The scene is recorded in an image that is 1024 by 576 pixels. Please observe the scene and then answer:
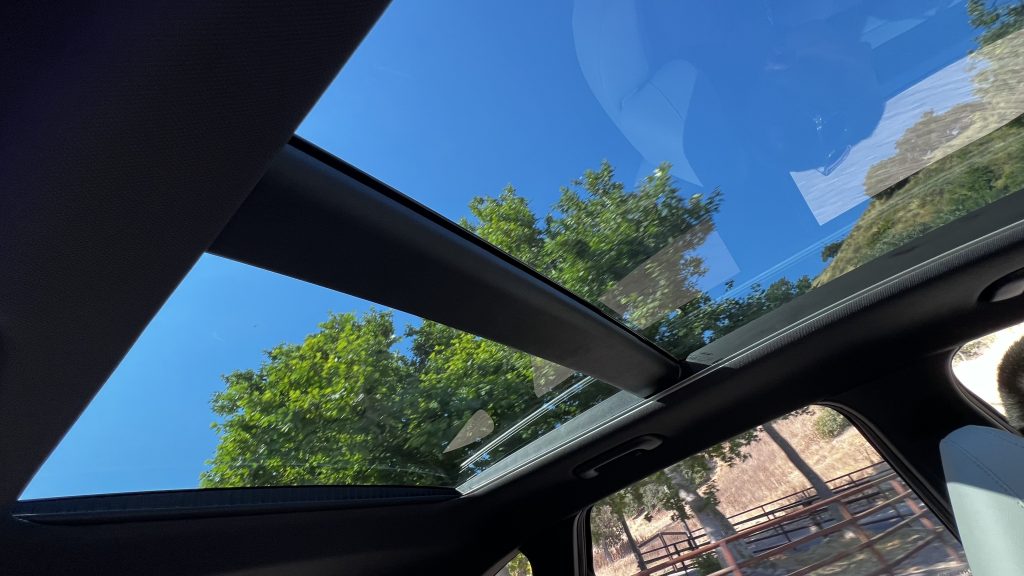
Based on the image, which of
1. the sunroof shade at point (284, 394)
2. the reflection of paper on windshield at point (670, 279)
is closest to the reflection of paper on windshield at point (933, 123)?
the reflection of paper on windshield at point (670, 279)

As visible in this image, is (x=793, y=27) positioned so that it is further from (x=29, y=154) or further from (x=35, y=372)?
(x=35, y=372)

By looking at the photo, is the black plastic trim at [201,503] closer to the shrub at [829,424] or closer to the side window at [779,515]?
the side window at [779,515]

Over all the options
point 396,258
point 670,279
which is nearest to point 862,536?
point 670,279

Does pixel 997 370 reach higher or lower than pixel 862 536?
higher

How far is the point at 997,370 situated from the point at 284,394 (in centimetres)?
325

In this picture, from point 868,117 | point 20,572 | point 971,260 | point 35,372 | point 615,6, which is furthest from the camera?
point 971,260

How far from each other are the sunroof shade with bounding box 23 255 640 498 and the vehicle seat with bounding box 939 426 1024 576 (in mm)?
1407

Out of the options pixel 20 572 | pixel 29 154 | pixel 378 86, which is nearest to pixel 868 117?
pixel 378 86

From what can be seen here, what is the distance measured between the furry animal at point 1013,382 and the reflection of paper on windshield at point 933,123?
140 centimetres

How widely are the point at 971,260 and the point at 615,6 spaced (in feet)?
6.12

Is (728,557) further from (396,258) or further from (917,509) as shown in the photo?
(396,258)

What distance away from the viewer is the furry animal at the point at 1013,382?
271 centimetres

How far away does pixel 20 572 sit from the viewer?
1967 millimetres

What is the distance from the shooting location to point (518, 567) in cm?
400
